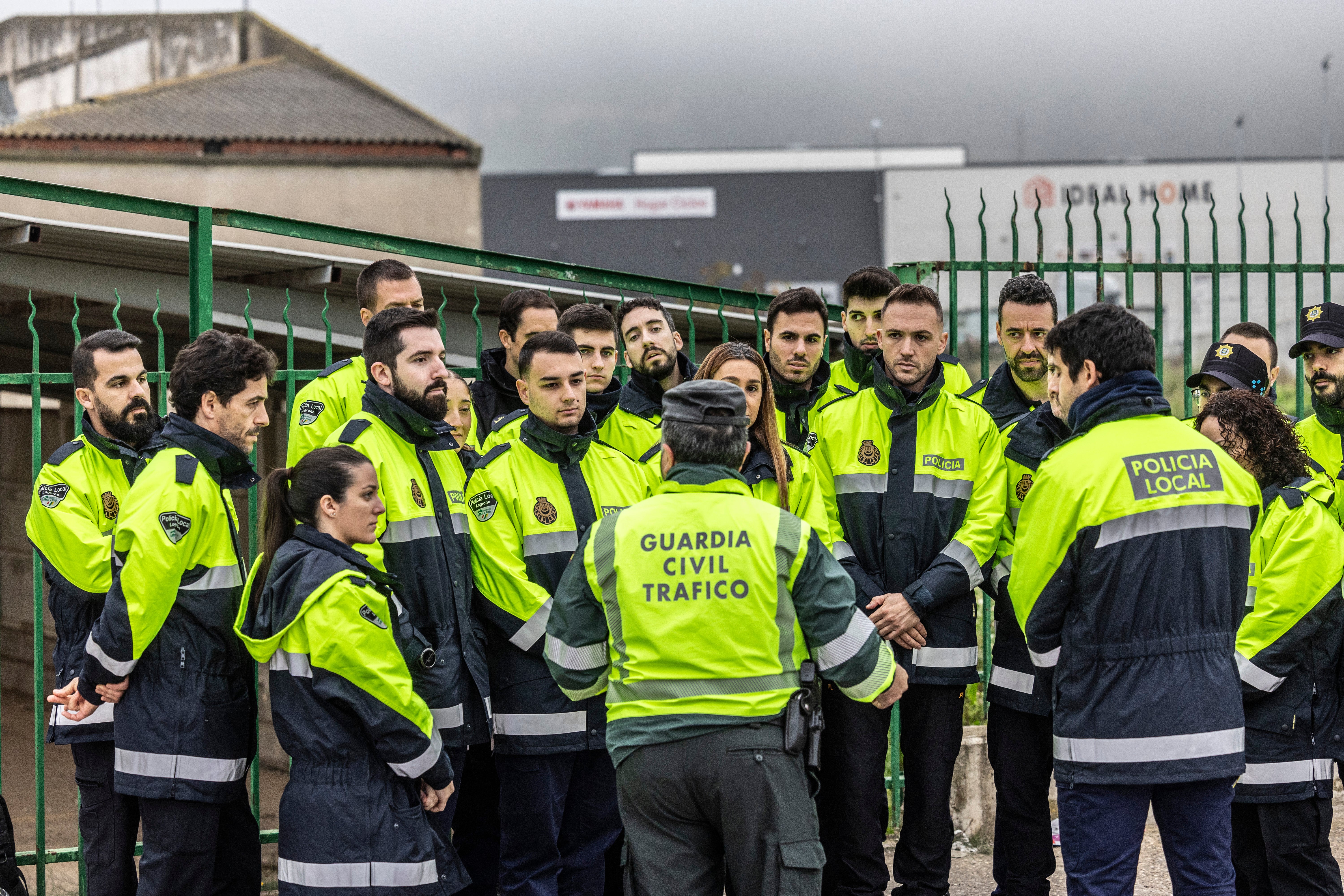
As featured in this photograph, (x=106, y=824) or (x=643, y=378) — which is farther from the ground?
(x=643, y=378)

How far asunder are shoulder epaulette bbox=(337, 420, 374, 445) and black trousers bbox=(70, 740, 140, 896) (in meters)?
1.27

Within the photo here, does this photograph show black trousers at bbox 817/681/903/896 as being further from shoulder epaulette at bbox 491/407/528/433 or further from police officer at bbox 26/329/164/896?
police officer at bbox 26/329/164/896

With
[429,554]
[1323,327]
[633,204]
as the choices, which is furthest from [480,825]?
[633,204]

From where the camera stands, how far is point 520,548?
422 cm

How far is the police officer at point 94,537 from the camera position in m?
4.08

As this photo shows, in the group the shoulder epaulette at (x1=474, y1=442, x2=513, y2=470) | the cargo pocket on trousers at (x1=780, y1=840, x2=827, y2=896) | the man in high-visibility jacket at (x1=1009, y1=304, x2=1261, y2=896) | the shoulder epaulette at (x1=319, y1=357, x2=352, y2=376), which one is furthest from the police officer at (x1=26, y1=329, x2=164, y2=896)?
the man in high-visibility jacket at (x1=1009, y1=304, x2=1261, y2=896)

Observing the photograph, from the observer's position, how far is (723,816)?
10.7ft

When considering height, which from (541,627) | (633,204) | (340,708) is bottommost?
(340,708)

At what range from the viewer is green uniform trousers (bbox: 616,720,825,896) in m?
3.23

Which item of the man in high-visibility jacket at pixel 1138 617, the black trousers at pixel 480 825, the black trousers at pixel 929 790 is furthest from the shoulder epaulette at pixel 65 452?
the man in high-visibility jacket at pixel 1138 617

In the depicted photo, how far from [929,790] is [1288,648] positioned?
1.26 m

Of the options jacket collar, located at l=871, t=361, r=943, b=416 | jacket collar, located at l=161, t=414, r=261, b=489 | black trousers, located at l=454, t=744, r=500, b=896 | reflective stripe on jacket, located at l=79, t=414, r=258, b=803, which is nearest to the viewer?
reflective stripe on jacket, located at l=79, t=414, r=258, b=803

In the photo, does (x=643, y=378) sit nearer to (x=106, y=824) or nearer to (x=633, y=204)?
(x=106, y=824)

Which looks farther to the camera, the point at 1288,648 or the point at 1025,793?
the point at 1025,793
